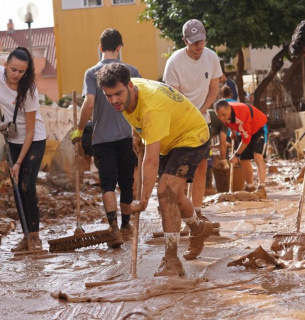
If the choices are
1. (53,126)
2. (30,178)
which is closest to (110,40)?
(30,178)

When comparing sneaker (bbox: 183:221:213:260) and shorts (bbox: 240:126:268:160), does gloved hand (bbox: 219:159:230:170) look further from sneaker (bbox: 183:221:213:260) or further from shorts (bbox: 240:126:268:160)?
sneaker (bbox: 183:221:213:260)

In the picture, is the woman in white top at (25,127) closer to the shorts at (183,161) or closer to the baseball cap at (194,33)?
the baseball cap at (194,33)

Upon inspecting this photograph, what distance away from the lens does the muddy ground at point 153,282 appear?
4469mm

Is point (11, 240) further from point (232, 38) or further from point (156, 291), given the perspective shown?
point (232, 38)

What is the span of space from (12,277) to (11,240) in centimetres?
241

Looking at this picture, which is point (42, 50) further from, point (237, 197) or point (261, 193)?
point (237, 197)

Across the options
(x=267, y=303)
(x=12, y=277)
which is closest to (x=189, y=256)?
(x=12, y=277)

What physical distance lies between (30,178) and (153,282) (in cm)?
258

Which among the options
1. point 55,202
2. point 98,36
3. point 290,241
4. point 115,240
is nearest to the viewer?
point 290,241

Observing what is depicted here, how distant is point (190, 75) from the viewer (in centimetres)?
788

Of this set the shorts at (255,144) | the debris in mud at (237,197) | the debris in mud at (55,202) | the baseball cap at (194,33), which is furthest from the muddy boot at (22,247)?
the shorts at (255,144)

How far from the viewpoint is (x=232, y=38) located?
2117cm

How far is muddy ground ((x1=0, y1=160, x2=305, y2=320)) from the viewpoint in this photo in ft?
14.7

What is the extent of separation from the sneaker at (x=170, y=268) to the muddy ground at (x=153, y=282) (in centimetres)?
7
